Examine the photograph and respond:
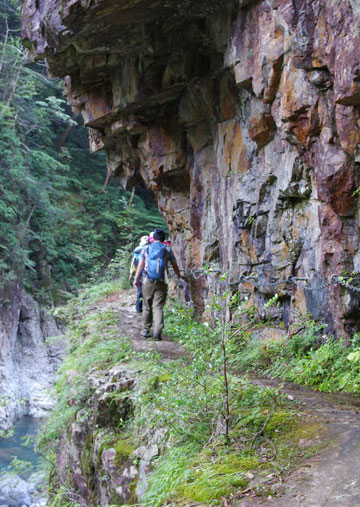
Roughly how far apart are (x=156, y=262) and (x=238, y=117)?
327 cm

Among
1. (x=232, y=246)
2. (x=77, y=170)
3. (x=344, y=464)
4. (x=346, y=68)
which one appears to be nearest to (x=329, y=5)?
(x=346, y=68)

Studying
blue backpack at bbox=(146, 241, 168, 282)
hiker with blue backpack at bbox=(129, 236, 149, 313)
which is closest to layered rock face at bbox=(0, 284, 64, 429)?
hiker with blue backpack at bbox=(129, 236, 149, 313)

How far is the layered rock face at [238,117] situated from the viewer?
552cm

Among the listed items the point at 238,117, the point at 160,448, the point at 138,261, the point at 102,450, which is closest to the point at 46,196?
the point at 138,261

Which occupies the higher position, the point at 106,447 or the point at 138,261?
the point at 138,261

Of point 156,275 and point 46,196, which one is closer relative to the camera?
point 156,275

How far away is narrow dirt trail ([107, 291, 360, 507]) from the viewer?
2.56 metres

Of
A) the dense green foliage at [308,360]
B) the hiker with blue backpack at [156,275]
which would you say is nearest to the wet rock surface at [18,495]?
the hiker with blue backpack at [156,275]

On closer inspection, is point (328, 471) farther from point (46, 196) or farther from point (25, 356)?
point (46, 196)

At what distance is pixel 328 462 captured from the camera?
2955mm

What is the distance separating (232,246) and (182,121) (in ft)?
12.0

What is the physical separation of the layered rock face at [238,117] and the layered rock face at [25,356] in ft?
34.0

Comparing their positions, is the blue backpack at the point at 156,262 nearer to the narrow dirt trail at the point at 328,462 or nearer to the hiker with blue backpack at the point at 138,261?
the hiker with blue backpack at the point at 138,261

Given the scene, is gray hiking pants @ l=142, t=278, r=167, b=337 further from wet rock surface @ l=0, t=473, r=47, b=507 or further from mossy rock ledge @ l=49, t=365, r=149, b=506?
wet rock surface @ l=0, t=473, r=47, b=507
